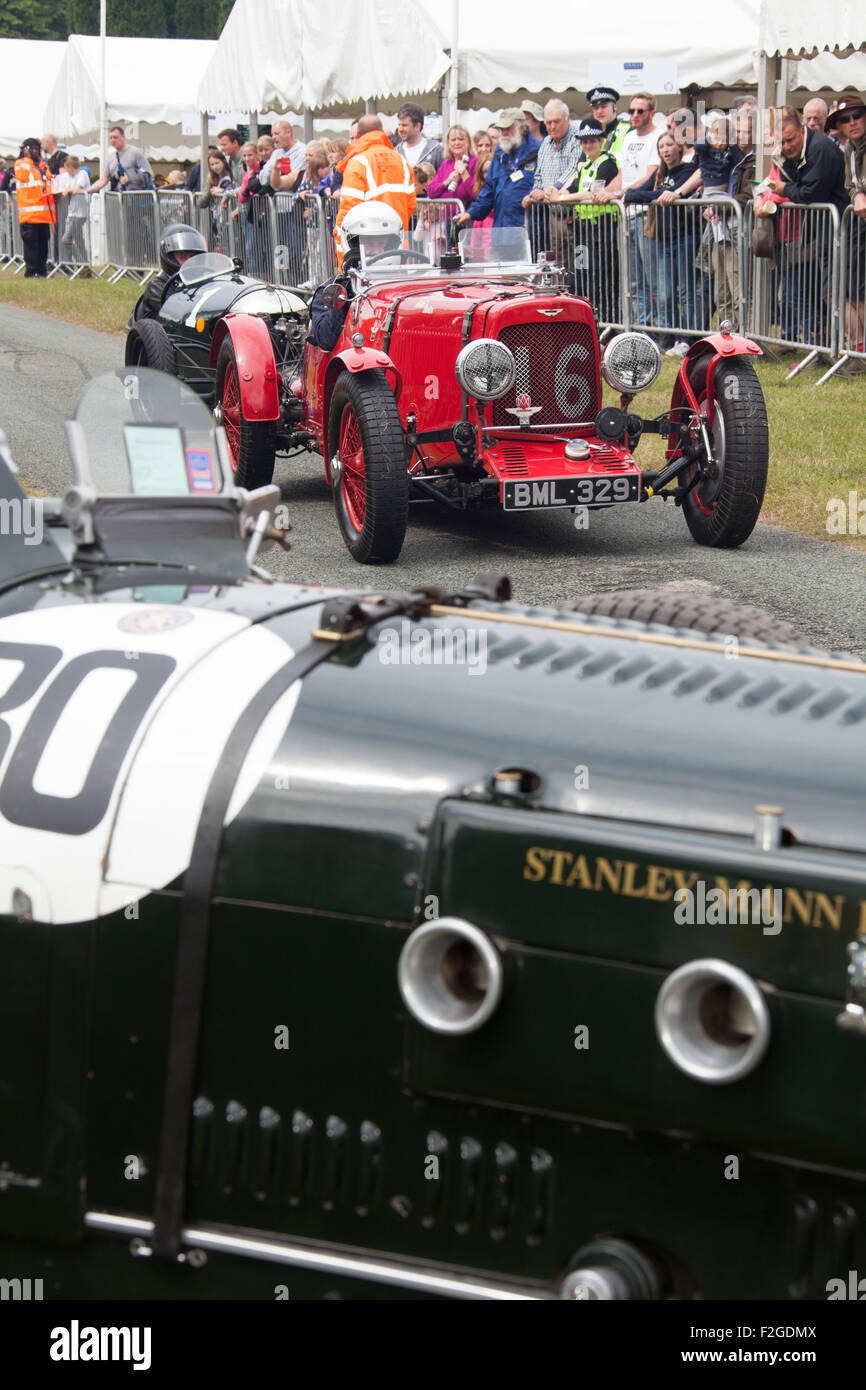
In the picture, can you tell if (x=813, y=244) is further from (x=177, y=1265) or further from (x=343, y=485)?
(x=177, y=1265)

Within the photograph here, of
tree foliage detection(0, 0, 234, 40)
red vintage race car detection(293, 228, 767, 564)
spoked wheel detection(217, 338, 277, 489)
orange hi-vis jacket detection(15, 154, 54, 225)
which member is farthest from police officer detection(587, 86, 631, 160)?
tree foliage detection(0, 0, 234, 40)

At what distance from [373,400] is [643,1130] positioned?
20.6 feet

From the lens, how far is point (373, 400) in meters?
7.69

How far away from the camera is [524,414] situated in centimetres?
811

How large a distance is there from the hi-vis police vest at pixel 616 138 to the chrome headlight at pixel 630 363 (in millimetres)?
6614

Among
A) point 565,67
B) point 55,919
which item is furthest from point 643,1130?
point 565,67

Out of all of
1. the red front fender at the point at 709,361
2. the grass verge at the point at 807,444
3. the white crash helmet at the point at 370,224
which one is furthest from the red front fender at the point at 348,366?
the grass verge at the point at 807,444

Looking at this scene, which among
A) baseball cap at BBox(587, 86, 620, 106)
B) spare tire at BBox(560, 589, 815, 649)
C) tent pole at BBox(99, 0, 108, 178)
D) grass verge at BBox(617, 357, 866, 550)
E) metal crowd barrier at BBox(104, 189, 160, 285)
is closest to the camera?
spare tire at BBox(560, 589, 815, 649)

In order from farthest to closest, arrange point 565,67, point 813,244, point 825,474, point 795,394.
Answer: point 565,67
point 813,244
point 795,394
point 825,474

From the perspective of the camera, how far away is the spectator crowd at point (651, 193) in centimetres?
1244

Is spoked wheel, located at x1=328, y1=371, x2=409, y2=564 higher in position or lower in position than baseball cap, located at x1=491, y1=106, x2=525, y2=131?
lower

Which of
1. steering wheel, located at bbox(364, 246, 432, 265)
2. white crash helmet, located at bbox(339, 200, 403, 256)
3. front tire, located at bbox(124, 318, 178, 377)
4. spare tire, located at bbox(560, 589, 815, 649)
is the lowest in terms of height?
spare tire, located at bbox(560, 589, 815, 649)

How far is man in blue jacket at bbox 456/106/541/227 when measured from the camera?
14.7 m

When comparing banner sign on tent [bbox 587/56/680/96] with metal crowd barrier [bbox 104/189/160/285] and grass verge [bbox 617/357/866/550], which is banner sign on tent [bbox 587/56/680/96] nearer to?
grass verge [bbox 617/357/866/550]
